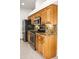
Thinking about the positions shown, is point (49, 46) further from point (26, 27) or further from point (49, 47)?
point (26, 27)

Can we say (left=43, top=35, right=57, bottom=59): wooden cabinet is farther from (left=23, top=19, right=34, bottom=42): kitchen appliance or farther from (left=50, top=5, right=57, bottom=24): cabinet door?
(left=23, top=19, right=34, bottom=42): kitchen appliance

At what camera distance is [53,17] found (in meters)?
3.76

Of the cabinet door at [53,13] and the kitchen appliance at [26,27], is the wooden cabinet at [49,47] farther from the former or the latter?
the kitchen appliance at [26,27]

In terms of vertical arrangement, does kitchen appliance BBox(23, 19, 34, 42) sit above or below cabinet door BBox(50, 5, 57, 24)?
Answer: below

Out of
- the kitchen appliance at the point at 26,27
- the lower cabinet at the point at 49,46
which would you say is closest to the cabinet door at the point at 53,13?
the lower cabinet at the point at 49,46

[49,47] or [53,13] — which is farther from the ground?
[53,13]

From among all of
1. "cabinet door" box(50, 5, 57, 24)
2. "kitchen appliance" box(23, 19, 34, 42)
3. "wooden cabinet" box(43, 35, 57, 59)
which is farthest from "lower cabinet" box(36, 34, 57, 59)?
"kitchen appliance" box(23, 19, 34, 42)

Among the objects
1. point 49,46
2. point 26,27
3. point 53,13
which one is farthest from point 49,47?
point 26,27

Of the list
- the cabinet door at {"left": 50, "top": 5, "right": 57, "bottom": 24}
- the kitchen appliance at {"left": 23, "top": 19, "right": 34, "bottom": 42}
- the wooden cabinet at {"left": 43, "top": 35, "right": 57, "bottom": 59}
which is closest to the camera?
the wooden cabinet at {"left": 43, "top": 35, "right": 57, "bottom": 59}

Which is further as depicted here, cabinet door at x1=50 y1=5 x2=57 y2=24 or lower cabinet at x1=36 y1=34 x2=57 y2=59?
cabinet door at x1=50 y1=5 x2=57 y2=24

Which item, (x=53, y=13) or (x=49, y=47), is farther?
(x=53, y=13)
